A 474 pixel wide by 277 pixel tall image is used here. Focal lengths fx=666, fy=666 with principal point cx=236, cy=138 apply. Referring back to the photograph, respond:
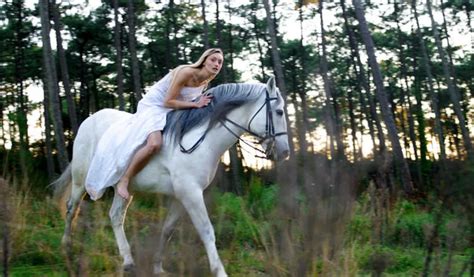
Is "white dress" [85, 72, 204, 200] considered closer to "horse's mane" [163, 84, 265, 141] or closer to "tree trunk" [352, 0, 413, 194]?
"horse's mane" [163, 84, 265, 141]

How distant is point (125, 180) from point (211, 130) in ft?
3.27

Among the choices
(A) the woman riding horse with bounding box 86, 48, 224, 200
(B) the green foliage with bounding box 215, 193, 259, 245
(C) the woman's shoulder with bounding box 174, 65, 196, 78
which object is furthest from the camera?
(B) the green foliage with bounding box 215, 193, 259, 245

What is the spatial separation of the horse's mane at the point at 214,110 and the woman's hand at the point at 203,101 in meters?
0.03

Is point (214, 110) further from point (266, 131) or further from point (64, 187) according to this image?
point (64, 187)

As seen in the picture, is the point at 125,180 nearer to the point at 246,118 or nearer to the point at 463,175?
the point at 246,118

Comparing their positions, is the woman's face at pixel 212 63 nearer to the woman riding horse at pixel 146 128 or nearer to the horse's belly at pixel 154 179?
the woman riding horse at pixel 146 128

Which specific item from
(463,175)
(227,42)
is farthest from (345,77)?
(463,175)

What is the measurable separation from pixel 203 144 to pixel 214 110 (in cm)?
37

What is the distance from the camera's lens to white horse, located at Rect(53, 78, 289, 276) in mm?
5770

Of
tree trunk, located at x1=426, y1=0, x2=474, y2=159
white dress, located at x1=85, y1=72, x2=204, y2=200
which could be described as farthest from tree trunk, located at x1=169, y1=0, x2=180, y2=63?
white dress, located at x1=85, y1=72, x2=204, y2=200

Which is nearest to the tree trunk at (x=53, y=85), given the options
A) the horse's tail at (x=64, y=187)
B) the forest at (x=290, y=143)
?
the forest at (x=290, y=143)

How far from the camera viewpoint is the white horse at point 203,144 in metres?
5.77

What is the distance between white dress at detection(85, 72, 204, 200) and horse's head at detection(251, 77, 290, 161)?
84 cm

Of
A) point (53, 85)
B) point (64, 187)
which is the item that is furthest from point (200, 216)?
point (53, 85)
